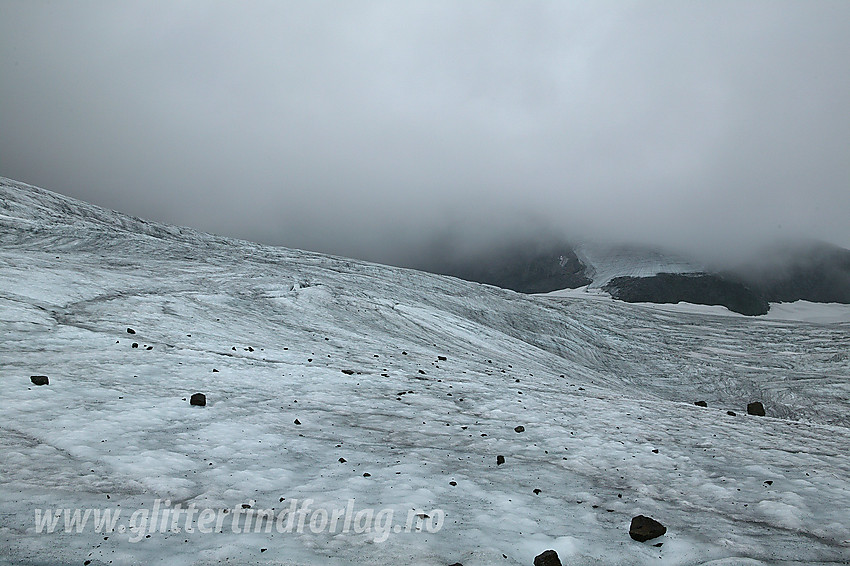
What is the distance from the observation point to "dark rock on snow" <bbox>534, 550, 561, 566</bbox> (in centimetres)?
489

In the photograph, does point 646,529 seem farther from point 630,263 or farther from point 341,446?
point 630,263

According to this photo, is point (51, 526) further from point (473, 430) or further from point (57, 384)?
point (473, 430)

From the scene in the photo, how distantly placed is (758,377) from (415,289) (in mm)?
21136

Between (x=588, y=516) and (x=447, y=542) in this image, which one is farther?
(x=588, y=516)

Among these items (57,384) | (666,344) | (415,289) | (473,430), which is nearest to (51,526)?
(57,384)

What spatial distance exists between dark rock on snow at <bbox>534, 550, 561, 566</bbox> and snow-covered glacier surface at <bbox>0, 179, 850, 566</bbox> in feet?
1.03

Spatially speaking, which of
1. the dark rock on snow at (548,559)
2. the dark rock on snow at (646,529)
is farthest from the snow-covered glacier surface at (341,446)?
the dark rock on snow at (548,559)

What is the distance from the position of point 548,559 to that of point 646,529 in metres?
1.43

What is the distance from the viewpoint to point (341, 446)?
26.7 feet

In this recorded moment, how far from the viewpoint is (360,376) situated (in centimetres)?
1278

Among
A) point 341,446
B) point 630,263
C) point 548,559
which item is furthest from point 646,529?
point 630,263

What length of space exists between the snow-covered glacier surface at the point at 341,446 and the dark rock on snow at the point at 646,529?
0.10 meters

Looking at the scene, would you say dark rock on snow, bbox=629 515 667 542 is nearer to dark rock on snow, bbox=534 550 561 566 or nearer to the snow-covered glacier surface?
the snow-covered glacier surface

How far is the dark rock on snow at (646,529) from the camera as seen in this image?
559 centimetres
